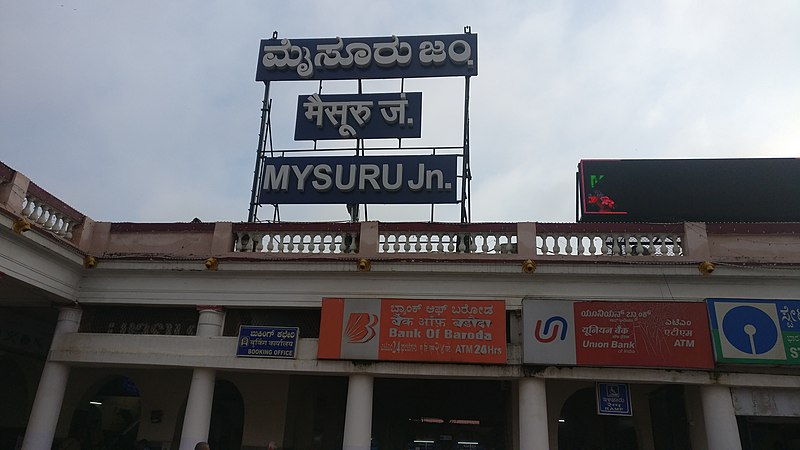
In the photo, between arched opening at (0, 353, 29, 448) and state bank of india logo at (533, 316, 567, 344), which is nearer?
state bank of india logo at (533, 316, 567, 344)

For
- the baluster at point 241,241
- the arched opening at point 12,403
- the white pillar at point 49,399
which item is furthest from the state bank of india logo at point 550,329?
the arched opening at point 12,403

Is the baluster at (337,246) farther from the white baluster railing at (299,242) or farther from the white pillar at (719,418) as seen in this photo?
the white pillar at (719,418)

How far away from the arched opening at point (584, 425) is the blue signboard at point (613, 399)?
302cm

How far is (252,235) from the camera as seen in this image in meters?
13.5

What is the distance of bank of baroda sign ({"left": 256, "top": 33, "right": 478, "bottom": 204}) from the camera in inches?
657

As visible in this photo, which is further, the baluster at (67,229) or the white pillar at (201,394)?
the baluster at (67,229)

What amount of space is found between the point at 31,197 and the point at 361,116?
30.3ft

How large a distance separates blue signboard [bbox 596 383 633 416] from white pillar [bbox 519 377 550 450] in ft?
3.97

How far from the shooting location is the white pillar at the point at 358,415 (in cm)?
1148

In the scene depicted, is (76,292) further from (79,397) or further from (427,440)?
(427,440)

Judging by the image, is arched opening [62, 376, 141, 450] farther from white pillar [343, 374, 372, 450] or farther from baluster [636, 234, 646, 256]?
baluster [636, 234, 646, 256]

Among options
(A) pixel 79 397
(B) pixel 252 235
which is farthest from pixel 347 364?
(A) pixel 79 397

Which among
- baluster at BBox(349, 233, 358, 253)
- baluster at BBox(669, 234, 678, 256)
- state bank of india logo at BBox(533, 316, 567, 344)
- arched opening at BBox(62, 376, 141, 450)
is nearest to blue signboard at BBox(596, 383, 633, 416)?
state bank of india logo at BBox(533, 316, 567, 344)

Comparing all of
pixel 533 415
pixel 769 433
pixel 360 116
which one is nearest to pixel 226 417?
pixel 533 415
